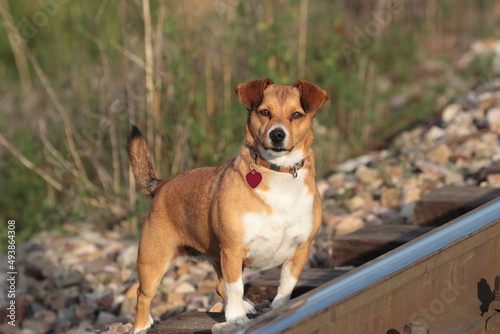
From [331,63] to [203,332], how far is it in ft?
19.1

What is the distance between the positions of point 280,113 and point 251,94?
0.64ft

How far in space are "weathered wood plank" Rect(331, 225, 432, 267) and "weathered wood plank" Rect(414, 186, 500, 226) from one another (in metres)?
0.35

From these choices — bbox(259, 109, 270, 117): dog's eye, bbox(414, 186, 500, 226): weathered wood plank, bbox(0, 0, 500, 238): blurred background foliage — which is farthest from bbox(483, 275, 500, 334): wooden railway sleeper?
bbox(0, 0, 500, 238): blurred background foliage

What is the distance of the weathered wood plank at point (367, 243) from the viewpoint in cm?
529

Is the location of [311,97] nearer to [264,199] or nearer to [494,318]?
[264,199]

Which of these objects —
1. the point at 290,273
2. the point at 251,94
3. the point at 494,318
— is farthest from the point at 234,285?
the point at 494,318

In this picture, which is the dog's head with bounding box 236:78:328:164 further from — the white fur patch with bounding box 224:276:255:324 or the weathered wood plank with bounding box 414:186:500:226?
the weathered wood plank with bounding box 414:186:500:226

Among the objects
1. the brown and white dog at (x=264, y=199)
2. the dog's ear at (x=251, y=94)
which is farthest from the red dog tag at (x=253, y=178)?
the dog's ear at (x=251, y=94)

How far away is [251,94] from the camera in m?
4.18

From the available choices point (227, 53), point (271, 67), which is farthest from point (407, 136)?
point (227, 53)

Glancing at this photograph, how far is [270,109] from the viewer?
13.5 ft

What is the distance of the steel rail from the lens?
3.24 m

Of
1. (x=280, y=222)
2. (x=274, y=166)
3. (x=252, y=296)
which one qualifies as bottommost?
(x=252, y=296)

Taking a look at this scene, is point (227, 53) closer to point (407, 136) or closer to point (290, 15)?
point (290, 15)
